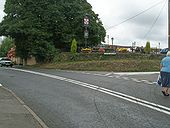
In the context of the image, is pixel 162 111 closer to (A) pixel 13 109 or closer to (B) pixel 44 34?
(A) pixel 13 109

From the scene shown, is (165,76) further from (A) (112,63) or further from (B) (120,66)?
(A) (112,63)

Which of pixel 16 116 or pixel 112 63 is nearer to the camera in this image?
pixel 16 116

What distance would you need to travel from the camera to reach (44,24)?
55031mm

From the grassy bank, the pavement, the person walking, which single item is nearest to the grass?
the grassy bank

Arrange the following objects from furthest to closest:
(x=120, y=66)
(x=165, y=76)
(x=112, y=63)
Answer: (x=112, y=63), (x=120, y=66), (x=165, y=76)

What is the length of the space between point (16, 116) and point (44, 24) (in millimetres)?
45010

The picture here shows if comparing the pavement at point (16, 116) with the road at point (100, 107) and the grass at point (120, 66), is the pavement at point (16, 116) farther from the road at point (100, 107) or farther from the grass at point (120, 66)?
the grass at point (120, 66)

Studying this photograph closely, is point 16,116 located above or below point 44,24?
below

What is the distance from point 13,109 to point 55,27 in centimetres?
4403

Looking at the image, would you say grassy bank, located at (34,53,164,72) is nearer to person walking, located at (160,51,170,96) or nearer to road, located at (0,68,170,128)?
road, located at (0,68,170,128)

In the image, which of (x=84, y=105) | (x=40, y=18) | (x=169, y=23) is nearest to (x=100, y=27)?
(x=40, y=18)

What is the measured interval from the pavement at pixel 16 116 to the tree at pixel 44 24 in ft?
132

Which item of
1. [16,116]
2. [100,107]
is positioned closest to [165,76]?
[100,107]

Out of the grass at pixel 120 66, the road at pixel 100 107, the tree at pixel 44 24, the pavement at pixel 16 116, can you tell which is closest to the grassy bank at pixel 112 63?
the grass at pixel 120 66
